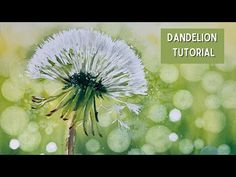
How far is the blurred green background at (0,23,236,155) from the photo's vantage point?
2.37 metres

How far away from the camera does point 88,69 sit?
236 cm

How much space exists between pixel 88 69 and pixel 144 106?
1.03 ft

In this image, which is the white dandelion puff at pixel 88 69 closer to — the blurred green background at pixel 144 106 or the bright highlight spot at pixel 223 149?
the blurred green background at pixel 144 106

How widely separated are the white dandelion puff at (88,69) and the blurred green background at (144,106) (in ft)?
0.11

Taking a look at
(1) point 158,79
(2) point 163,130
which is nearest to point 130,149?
(2) point 163,130

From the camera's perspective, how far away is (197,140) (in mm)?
2367

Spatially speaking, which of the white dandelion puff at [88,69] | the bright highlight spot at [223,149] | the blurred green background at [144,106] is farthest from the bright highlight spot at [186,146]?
the white dandelion puff at [88,69]

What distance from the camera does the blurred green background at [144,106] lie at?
93.1 inches

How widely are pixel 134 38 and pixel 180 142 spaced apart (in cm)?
53

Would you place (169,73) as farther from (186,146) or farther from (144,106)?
(186,146)

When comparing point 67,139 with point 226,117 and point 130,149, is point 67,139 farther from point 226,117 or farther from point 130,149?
point 226,117

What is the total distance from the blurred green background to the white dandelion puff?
0.03 meters

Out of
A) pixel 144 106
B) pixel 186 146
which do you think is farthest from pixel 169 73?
pixel 186 146

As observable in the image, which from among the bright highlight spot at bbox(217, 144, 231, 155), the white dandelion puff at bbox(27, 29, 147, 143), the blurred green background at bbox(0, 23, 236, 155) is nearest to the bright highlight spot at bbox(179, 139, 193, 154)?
the blurred green background at bbox(0, 23, 236, 155)
